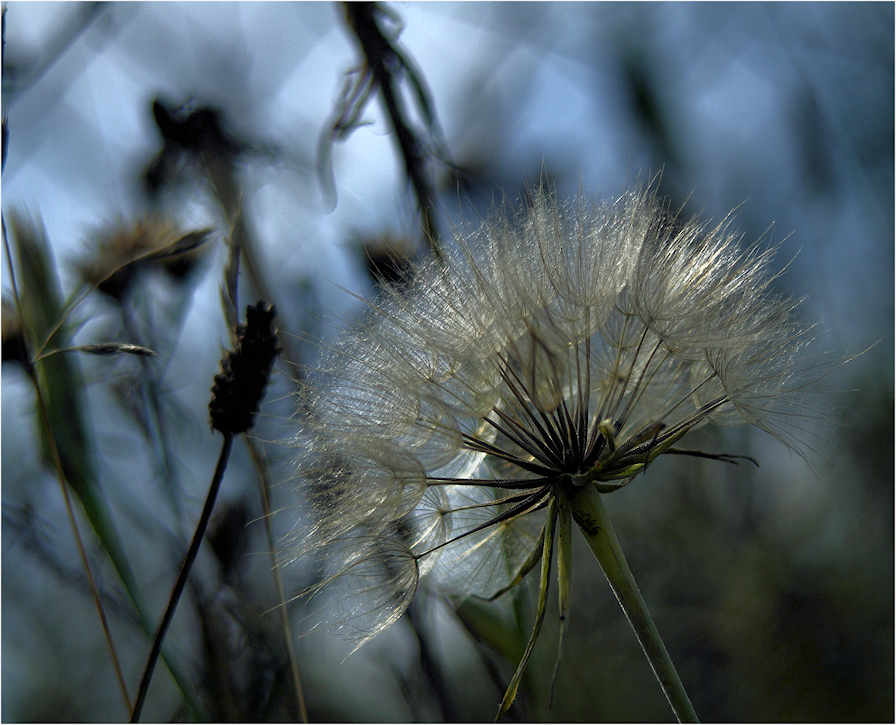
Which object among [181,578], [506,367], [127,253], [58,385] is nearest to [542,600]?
[506,367]

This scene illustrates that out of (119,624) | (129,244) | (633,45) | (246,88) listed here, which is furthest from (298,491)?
(633,45)

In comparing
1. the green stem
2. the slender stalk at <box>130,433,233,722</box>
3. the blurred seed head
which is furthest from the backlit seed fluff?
the blurred seed head

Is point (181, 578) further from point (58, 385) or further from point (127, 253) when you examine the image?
point (127, 253)

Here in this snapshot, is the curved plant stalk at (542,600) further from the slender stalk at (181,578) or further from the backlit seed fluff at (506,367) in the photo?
the slender stalk at (181,578)

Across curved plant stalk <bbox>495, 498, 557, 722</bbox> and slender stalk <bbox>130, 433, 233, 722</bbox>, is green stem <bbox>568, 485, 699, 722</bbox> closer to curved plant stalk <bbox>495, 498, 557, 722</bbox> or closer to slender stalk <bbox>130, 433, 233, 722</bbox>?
curved plant stalk <bbox>495, 498, 557, 722</bbox>

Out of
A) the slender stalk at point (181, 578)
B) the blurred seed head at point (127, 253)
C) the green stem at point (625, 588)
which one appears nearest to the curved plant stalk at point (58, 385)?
the slender stalk at point (181, 578)

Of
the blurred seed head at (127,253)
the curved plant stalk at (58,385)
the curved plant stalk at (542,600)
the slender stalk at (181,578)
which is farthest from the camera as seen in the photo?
the blurred seed head at (127,253)

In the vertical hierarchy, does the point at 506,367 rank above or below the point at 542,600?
above
